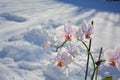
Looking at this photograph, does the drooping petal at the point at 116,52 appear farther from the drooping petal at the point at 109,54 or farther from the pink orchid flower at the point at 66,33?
the pink orchid flower at the point at 66,33

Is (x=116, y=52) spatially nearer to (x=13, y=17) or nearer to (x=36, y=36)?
(x=36, y=36)

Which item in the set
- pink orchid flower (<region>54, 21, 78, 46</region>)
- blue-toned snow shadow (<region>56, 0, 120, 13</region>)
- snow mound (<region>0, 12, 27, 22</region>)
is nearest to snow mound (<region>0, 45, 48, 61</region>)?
snow mound (<region>0, 12, 27, 22</region>)

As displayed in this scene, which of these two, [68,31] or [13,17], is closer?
[68,31]

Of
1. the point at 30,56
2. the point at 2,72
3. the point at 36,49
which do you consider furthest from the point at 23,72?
the point at 36,49

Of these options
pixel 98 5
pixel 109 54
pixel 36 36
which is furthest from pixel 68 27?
pixel 98 5

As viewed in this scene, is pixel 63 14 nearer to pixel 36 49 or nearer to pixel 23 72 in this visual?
pixel 36 49

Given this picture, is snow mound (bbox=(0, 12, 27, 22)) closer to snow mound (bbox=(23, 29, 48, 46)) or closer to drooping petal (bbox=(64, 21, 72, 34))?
snow mound (bbox=(23, 29, 48, 46))

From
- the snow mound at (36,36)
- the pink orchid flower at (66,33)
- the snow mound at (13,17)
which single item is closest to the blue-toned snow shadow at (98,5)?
the snow mound at (13,17)

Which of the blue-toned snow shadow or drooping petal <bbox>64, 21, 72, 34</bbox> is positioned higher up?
drooping petal <bbox>64, 21, 72, 34</bbox>
